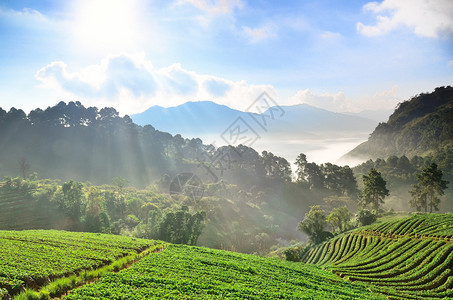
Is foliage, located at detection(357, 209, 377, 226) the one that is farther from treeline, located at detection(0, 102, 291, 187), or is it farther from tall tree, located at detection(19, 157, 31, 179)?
tall tree, located at detection(19, 157, 31, 179)

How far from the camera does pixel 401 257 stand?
34281mm

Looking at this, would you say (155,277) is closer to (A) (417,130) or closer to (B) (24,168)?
(B) (24,168)

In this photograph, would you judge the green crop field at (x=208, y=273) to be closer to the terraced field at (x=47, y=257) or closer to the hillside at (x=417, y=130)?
the terraced field at (x=47, y=257)

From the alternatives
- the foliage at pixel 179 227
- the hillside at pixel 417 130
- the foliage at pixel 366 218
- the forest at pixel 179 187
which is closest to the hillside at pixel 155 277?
the foliage at pixel 179 227

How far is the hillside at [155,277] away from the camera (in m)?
19.6

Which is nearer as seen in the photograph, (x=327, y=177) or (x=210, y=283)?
(x=210, y=283)

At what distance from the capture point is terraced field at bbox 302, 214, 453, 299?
2652 cm

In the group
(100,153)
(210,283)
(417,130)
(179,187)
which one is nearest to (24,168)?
(100,153)

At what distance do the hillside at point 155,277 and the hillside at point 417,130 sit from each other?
126 m

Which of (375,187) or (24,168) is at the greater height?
(24,168)

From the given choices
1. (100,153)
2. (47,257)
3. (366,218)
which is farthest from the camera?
(100,153)

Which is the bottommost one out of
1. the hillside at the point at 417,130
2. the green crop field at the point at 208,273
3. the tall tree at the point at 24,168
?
the green crop field at the point at 208,273

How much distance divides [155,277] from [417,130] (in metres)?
181

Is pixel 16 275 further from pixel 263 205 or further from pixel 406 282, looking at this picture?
pixel 263 205
